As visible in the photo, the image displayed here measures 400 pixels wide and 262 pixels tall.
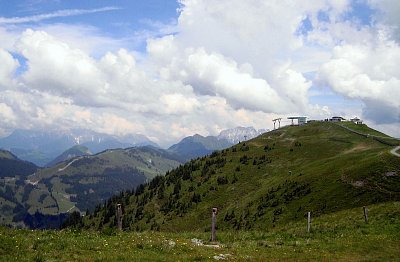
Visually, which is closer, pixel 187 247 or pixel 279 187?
pixel 187 247

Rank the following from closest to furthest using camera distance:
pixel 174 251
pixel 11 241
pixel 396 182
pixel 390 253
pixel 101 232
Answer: pixel 11 241
pixel 174 251
pixel 390 253
pixel 101 232
pixel 396 182

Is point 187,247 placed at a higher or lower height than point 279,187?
lower

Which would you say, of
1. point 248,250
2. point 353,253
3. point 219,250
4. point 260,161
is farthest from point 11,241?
point 260,161

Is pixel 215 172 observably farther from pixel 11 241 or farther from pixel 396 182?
pixel 11 241

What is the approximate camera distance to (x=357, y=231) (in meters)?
35.8

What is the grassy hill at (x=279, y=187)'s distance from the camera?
7412 centimetres

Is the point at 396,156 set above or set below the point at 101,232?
above

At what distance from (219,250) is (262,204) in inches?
2836

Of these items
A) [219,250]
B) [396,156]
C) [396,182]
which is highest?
[396,156]

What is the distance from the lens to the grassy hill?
74.1 m

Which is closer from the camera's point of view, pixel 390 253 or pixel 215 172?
pixel 390 253

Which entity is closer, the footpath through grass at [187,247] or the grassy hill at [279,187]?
the footpath through grass at [187,247]

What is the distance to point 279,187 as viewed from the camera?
10588 centimetres

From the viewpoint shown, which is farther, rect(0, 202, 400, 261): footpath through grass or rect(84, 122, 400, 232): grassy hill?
rect(84, 122, 400, 232): grassy hill
